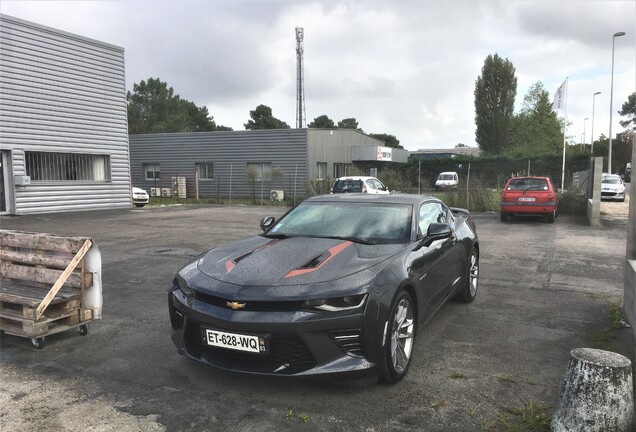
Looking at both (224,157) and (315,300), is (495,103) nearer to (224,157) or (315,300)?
(224,157)

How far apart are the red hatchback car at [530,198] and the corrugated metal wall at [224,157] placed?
14.6 m

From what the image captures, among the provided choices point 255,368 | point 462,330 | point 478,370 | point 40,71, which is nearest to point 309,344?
point 255,368

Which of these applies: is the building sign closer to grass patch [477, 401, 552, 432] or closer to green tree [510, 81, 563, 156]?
green tree [510, 81, 563, 156]

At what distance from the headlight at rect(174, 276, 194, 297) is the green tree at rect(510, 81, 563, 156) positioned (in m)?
42.7

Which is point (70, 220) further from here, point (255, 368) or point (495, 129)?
point (495, 129)

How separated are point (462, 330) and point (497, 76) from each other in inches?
2569

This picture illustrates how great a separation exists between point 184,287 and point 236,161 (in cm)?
2793

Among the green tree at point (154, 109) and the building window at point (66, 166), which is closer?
the building window at point (66, 166)

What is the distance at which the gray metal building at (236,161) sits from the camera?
29.5 metres

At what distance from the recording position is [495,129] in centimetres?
6219

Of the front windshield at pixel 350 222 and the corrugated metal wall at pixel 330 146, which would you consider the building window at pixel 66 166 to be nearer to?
the corrugated metal wall at pixel 330 146

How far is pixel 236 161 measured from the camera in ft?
102

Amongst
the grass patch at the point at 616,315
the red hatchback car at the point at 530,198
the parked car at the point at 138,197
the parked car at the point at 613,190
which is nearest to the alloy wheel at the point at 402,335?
the grass patch at the point at 616,315

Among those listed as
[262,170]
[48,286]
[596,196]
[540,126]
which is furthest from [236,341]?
[540,126]
